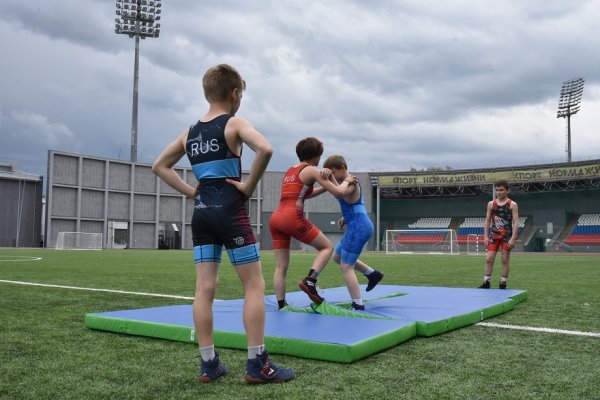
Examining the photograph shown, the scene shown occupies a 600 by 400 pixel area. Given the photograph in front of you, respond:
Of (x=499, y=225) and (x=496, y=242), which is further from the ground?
(x=499, y=225)

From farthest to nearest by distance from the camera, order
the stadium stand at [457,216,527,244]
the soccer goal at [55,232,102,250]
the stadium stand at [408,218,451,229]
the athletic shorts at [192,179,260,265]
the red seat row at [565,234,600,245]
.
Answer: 1. the stadium stand at [408,218,451,229]
2. the stadium stand at [457,216,527,244]
3. the red seat row at [565,234,600,245]
4. the soccer goal at [55,232,102,250]
5. the athletic shorts at [192,179,260,265]

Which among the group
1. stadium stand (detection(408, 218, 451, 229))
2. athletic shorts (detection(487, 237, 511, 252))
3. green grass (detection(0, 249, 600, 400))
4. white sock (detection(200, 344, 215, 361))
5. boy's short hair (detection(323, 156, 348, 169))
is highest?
stadium stand (detection(408, 218, 451, 229))

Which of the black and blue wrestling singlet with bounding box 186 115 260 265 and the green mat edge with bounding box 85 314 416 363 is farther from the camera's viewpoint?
the green mat edge with bounding box 85 314 416 363

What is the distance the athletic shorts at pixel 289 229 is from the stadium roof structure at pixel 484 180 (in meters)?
42.7

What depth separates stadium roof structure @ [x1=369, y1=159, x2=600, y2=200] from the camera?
4344cm

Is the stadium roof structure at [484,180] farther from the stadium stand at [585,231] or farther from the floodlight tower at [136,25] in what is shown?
the floodlight tower at [136,25]

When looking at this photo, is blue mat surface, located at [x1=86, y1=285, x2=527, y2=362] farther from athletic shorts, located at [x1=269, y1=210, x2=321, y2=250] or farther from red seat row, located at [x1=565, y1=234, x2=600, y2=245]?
red seat row, located at [x1=565, y1=234, x2=600, y2=245]

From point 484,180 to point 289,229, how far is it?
44.6 m

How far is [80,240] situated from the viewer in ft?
146

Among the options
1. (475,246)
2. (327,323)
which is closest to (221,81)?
(327,323)

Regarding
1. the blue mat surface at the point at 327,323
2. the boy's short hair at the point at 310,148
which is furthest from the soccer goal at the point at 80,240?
the boy's short hair at the point at 310,148

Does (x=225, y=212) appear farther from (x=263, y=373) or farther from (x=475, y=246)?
(x=475, y=246)

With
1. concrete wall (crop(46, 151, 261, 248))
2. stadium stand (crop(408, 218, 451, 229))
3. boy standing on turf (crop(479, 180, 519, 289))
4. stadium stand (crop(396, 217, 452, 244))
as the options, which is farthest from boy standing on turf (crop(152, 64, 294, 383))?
stadium stand (crop(408, 218, 451, 229))

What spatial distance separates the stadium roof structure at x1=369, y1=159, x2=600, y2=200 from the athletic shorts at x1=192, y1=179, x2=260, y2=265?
44.9 m
